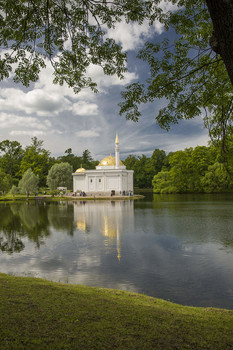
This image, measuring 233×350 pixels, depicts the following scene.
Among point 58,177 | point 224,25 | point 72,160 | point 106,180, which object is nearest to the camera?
point 224,25

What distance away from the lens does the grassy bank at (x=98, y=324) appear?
3.20 m

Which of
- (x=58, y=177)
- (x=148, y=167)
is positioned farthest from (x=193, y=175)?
(x=58, y=177)

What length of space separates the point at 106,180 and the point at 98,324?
54.7 m

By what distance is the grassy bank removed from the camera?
10.5 ft

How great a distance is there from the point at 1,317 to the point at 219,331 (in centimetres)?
313

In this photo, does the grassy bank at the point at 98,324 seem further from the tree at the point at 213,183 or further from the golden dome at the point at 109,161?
the tree at the point at 213,183

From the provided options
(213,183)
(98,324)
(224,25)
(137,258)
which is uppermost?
(224,25)

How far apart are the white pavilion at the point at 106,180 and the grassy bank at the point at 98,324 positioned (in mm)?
50834

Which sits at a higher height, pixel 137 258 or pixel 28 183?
pixel 28 183

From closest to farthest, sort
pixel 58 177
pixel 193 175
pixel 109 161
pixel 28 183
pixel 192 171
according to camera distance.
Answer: pixel 28 183, pixel 109 161, pixel 58 177, pixel 193 175, pixel 192 171

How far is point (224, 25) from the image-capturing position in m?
3.22

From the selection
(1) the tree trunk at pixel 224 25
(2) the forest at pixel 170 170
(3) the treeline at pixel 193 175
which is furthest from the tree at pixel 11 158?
(1) the tree trunk at pixel 224 25

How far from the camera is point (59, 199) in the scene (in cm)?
4853

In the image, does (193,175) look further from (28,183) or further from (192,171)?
(28,183)
